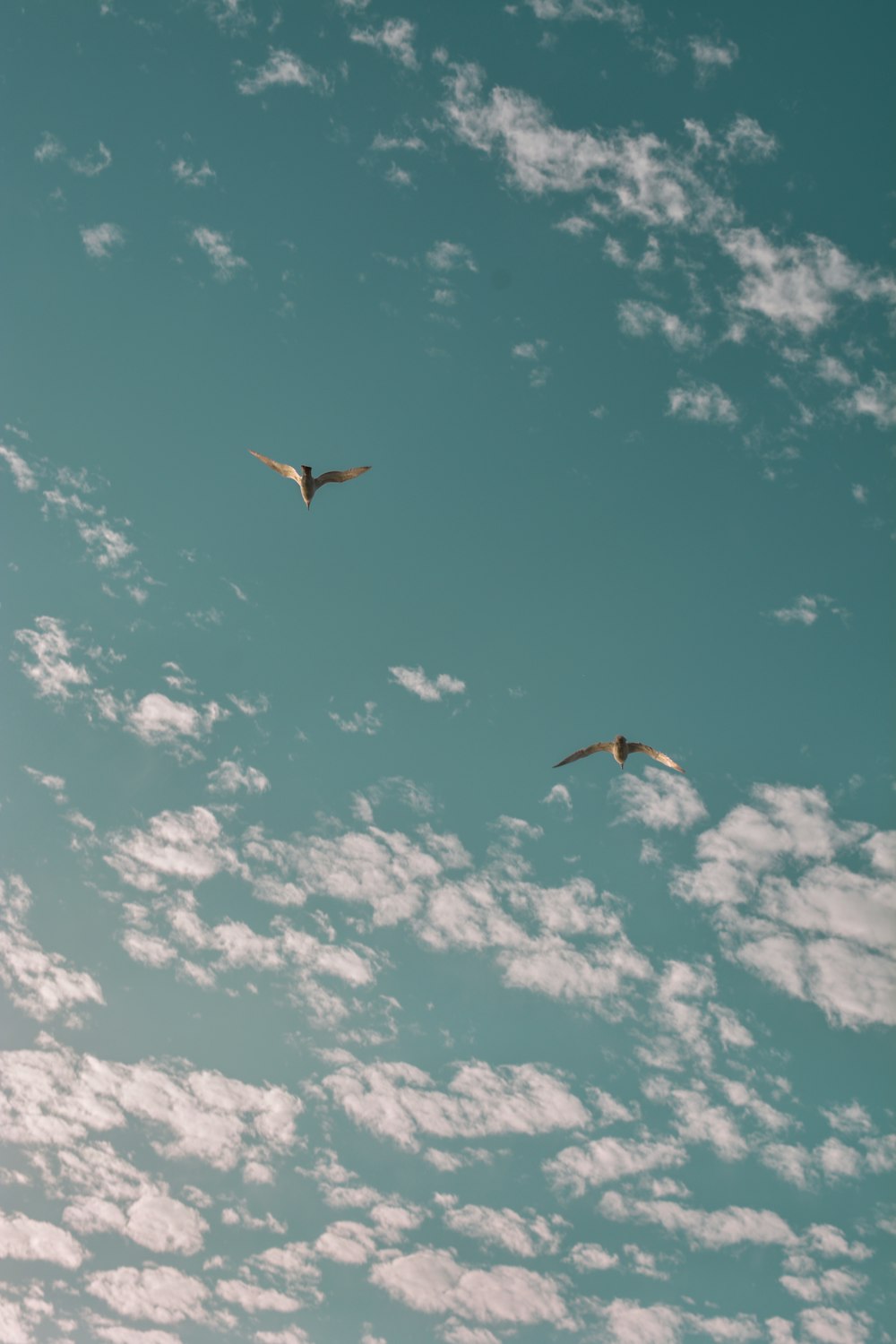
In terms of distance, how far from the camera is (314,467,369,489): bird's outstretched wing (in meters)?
63.3

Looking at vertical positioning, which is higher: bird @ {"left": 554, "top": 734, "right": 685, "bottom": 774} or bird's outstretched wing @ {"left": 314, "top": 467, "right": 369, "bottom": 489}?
bird's outstretched wing @ {"left": 314, "top": 467, "right": 369, "bottom": 489}

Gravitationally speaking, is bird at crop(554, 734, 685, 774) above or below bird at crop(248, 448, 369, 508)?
below

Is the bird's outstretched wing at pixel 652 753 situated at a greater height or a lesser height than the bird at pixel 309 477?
lesser

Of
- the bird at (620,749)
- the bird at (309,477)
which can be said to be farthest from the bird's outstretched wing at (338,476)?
the bird at (620,749)

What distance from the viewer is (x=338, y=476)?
2504 inches

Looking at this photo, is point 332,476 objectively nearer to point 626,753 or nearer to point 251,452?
point 251,452

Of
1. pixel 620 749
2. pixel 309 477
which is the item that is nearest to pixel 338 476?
pixel 309 477

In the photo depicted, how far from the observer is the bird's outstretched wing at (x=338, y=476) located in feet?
208

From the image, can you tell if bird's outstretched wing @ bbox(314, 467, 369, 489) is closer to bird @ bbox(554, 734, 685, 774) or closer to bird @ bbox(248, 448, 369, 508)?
bird @ bbox(248, 448, 369, 508)

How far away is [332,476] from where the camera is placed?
6359 centimetres

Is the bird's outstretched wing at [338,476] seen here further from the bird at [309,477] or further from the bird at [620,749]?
the bird at [620,749]

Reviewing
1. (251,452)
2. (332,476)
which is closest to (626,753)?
(332,476)

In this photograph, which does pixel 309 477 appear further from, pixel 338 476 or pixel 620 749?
pixel 620 749

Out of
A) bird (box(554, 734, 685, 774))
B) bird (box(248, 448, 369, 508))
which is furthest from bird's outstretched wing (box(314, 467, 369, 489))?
bird (box(554, 734, 685, 774))
